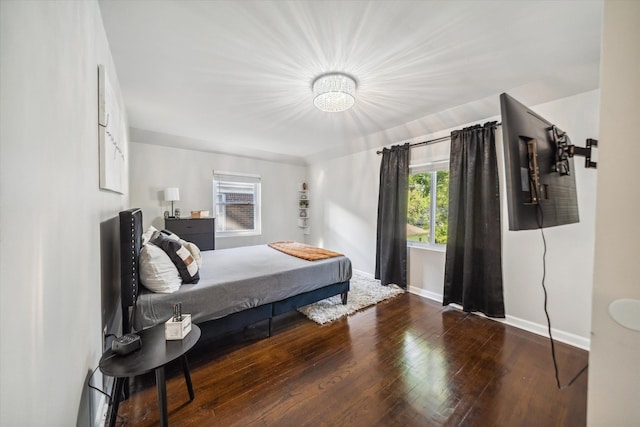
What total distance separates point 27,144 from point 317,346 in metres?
2.29

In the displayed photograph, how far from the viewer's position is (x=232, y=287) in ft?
7.05

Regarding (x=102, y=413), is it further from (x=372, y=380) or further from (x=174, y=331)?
(x=372, y=380)

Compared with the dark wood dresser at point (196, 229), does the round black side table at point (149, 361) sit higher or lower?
lower

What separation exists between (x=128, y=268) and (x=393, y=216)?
3.29m

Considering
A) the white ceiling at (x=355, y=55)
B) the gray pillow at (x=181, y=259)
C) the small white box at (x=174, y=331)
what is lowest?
the small white box at (x=174, y=331)

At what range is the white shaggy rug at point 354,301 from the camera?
286cm

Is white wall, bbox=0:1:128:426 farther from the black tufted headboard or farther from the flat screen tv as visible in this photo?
the flat screen tv

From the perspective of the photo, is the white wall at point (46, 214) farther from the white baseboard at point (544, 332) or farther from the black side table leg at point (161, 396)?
the white baseboard at point (544, 332)

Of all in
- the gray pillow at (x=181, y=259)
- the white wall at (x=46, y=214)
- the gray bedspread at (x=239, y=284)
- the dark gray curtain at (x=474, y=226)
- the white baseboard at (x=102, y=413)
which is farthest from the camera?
the dark gray curtain at (x=474, y=226)

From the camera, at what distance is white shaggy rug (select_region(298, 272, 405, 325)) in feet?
9.39

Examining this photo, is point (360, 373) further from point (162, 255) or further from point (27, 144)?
point (27, 144)

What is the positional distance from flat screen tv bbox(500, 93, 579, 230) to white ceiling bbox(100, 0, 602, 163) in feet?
3.20

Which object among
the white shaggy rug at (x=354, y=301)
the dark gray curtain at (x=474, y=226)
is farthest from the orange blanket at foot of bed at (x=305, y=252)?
the dark gray curtain at (x=474, y=226)

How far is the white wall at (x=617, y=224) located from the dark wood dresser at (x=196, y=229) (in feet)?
14.9
